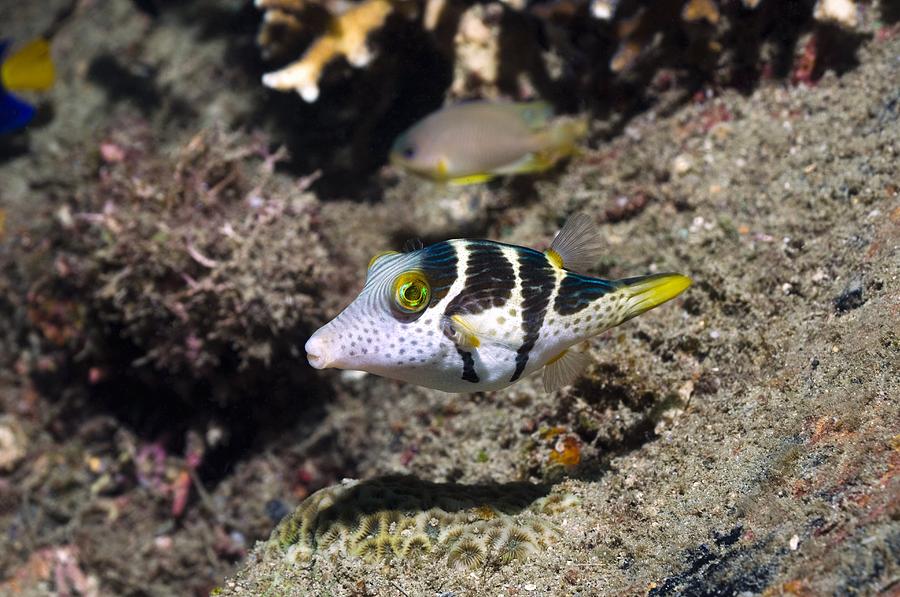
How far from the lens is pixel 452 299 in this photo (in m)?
2.30

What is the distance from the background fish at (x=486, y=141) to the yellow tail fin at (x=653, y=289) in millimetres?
2065

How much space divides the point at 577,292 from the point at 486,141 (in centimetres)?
222

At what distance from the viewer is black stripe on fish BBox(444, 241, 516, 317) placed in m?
2.30

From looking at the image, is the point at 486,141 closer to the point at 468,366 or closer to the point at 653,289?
the point at 653,289

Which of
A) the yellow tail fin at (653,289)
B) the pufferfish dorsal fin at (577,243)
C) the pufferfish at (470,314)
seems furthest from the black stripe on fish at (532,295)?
the yellow tail fin at (653,289)

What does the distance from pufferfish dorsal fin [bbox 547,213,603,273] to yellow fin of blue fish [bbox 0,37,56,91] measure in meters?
4.99

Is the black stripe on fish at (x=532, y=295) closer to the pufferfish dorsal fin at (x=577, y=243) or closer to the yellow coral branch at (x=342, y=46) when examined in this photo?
the pufferfish dorsal fin at (x=577, y=243)

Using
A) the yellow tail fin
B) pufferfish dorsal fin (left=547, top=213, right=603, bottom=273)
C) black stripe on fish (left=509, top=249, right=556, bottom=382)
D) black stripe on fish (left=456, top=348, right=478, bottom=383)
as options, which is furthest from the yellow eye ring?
the yellow tail fin

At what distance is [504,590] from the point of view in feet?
7.91

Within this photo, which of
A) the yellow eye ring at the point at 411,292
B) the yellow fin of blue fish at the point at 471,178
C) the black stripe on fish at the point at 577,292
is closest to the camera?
the yellow eye ring at the point at 411,292

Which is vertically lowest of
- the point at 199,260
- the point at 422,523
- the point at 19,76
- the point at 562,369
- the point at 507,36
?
the point at 199,260

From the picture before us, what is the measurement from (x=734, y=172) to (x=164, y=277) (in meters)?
3.97

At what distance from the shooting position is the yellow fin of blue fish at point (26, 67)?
520cm

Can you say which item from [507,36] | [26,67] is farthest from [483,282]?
[26,67]
